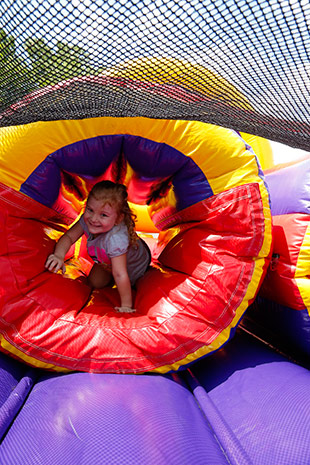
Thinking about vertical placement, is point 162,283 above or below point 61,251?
below

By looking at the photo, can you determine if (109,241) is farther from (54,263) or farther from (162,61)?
(162,61)

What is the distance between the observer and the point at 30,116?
2.98ft

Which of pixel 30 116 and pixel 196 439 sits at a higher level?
pixel 30 116

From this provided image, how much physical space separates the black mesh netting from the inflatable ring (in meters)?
0.24

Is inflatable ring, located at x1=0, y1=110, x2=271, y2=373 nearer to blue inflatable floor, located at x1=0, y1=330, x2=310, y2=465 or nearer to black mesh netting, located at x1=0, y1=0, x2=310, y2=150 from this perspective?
blue inflatable floor, located at x1=0, y1=330, x2=310, y2=465

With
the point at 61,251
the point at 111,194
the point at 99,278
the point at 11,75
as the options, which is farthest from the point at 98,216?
the point at 11,75

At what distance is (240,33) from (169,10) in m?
0.13

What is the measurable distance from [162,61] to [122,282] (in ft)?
3.15

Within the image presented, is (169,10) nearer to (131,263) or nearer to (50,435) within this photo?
(50,435)

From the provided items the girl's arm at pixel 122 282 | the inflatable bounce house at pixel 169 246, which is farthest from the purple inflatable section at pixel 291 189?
the girl's arm at pixel 122 282

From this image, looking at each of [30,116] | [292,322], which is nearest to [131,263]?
[292,322]

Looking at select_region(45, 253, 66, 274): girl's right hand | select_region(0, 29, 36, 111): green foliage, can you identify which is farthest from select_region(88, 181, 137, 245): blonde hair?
select_region(0, 29, 36, 111): green foliage

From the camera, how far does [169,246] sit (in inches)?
65.4

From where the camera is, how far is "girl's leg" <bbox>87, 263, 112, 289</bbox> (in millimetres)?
1674
